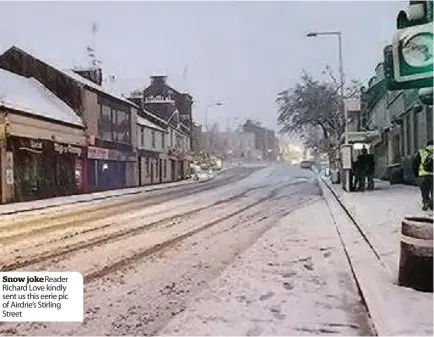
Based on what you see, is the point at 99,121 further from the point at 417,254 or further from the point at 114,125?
the point at 417,254

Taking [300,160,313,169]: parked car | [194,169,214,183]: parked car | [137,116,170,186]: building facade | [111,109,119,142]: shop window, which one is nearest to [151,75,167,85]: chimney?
[300,160,313,169]: parked car

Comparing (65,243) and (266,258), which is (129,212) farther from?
(266,258)

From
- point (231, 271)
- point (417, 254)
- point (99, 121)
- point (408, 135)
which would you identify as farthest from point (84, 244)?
point (417, 254)

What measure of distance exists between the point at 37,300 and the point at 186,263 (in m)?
1.39

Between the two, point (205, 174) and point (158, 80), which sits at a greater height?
point (158, 80)

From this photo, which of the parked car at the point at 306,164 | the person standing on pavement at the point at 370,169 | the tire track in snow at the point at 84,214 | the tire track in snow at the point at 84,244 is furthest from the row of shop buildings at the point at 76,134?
the person standing on pavement at the point at 370,169

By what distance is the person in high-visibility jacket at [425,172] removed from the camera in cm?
200

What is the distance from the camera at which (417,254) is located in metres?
2.18

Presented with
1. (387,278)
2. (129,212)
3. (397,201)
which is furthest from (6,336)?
(129,212)

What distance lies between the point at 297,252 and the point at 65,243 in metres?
1.39

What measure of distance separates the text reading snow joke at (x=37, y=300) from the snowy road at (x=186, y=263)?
5cm

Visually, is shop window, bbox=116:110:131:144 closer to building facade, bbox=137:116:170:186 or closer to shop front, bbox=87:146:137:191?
building facade, bbox=137:116:170:186

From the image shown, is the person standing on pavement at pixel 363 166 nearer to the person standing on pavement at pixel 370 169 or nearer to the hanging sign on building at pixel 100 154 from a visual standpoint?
the person standing on pavement at pixel 370 169

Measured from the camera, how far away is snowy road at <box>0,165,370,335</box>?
207cm
